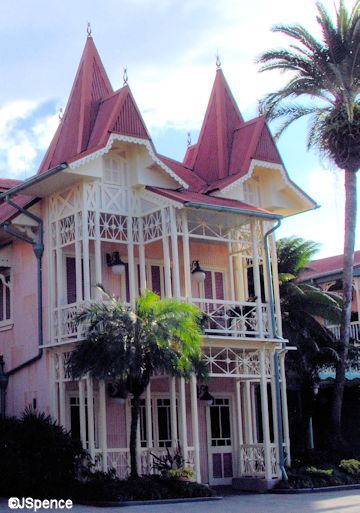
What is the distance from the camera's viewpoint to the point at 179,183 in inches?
914

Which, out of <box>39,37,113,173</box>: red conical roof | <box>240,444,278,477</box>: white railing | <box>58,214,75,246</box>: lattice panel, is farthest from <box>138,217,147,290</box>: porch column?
<box>240,444,278,477</box>: white railing

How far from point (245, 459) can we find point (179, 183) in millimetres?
7463

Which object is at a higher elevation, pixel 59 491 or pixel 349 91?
pixel 349 91

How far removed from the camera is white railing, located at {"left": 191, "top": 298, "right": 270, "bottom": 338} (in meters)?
21.8

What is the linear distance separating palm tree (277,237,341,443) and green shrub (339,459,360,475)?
10.7ft

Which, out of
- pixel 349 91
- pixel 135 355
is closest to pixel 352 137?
pixel 349 91

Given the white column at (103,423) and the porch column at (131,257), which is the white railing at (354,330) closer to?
the porch column at (131,257)

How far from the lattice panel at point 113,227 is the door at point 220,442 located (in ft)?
17.4

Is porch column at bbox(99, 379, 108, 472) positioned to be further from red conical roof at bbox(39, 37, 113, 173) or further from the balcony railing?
red conical roof at bbox(39, 37, 113, 173)

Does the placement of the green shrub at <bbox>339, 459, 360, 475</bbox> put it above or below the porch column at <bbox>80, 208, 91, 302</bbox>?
below

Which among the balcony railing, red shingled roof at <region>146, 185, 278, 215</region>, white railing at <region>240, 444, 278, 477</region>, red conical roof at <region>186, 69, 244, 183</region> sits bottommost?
white railing at <region>240, 444, 278, 477</region>

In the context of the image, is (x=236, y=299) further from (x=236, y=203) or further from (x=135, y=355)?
(x=135, y=355)

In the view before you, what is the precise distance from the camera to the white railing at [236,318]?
2181 cm

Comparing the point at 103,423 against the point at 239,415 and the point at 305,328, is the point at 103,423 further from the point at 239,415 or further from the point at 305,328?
the point at 305,328
